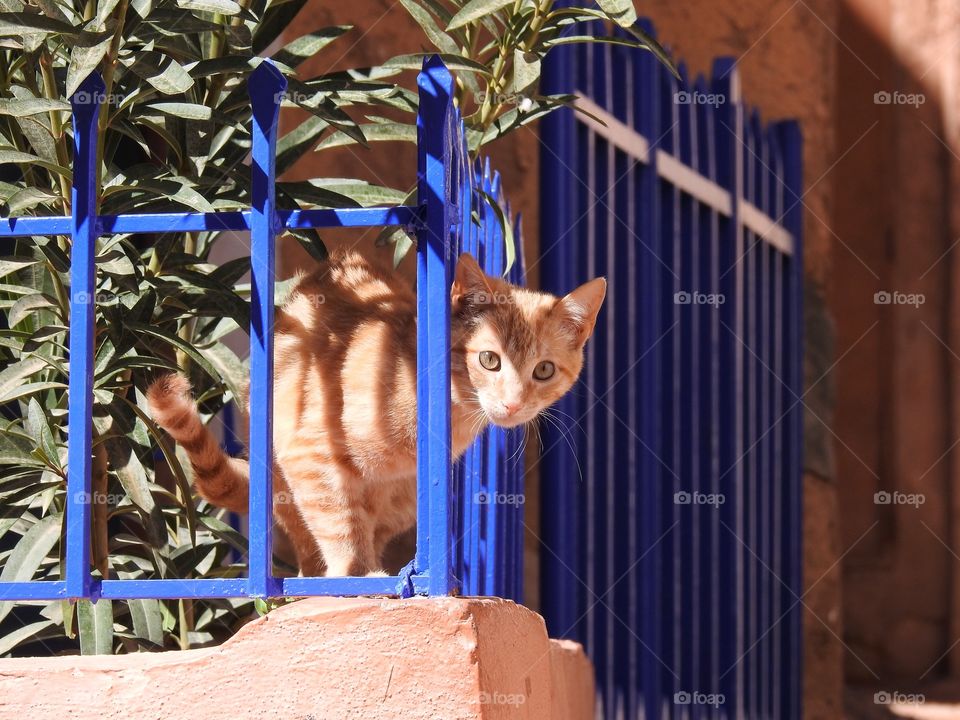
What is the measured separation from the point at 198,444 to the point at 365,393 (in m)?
A: 0.35

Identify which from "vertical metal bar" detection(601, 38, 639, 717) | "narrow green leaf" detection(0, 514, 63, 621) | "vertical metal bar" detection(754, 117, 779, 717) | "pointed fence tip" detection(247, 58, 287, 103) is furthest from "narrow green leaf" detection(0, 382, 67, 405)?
"vertical metal bar" detection(754, 117, 779, 717)

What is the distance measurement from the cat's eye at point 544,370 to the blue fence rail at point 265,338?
32.6 inches

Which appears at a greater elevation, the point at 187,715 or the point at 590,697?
the point at 187,715

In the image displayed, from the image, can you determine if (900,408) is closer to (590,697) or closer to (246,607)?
(590,697)

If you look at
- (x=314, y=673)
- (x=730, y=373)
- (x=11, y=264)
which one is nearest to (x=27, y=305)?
(x=11, y=264)

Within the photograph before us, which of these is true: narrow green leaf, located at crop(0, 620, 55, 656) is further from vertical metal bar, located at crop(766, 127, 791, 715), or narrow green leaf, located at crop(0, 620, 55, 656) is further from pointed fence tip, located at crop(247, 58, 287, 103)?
vertical metal bar, located at crop(766, 127, 791, 715)

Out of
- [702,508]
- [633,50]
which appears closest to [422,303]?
[633,50]

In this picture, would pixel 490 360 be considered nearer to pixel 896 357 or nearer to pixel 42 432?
pixel 42 432

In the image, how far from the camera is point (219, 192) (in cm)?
256

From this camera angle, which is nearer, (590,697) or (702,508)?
(590,697)

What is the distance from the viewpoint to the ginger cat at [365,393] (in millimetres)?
2549

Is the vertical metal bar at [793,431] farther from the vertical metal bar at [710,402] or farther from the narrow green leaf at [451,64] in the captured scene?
the narrow green leaf at [451,64]

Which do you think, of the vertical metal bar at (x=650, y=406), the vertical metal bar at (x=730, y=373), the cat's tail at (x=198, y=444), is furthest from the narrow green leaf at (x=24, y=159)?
the vertical metal bar at (x=730, y=373)

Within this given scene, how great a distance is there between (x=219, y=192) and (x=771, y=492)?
→ 4429 mm
